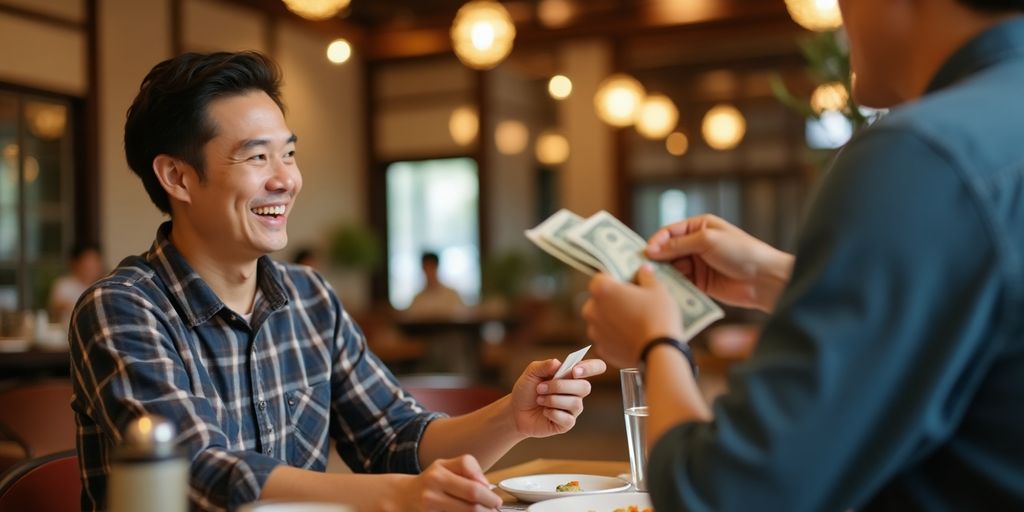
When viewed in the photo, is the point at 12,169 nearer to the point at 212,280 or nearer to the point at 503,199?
the point at 503,199

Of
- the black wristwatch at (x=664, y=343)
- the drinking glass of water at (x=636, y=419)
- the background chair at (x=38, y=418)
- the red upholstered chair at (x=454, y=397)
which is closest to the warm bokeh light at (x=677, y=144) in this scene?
the red upholstered chair at (x=454, y=397)

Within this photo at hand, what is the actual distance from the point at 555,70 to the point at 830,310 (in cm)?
1152

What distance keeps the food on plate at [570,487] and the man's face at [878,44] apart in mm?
847

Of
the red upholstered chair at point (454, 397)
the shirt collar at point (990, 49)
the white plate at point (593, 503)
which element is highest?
the shirt collar at point (990, 49)

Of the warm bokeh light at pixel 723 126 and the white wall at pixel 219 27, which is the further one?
the warm bokeh light at pixel 723 126

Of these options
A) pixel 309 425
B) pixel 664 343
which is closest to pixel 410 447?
pixel 309 425

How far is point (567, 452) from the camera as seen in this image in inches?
252

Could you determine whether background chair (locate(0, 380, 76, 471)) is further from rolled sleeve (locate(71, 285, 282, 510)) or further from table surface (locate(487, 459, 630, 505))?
table surface (locate(487, 459, 630, 505))

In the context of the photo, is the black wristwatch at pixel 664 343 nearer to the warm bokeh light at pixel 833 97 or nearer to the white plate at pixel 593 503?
the white plate at pixel 593 503

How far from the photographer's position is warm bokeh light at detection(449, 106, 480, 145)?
36.3ft

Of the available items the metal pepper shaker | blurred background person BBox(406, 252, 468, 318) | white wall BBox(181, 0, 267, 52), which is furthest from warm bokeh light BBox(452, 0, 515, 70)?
the metal pepper shaker

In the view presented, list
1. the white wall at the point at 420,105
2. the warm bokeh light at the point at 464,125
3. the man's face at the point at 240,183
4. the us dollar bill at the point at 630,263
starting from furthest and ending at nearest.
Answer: the white wall at the point at 420,105, the warm bokeh light at the point at 464,125, the man's face at the point at 240,183, the us dollar bill at the point at 630,263

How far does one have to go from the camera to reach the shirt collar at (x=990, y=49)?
3.04 feet

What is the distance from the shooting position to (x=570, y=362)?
1617mm
